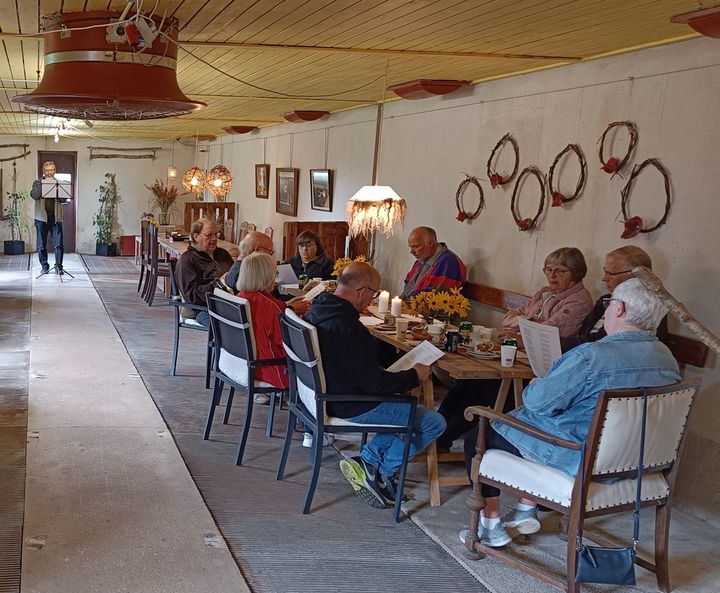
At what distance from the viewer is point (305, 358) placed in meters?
3.59

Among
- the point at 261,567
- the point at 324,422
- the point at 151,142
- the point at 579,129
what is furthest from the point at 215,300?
the point at 151,142

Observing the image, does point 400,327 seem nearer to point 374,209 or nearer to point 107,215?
point 374,209

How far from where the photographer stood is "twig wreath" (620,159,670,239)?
4328mm

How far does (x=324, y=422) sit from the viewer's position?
3627 mm

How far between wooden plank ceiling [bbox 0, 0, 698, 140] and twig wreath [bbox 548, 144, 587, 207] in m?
0.57

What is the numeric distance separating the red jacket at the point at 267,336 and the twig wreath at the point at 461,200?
7.55 ft

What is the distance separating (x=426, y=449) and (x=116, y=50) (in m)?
2.33

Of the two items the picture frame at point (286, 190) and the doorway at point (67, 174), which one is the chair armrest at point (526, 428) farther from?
the doorway at point (67, 174)

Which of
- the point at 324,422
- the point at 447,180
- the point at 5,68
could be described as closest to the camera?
the point at 324,422

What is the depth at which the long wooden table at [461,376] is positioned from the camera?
12.1 ft

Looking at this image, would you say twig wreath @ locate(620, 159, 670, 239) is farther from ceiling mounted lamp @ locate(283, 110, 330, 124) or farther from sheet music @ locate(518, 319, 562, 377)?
ceiling mounted lamp @ locate(283, 110, 330, 124)

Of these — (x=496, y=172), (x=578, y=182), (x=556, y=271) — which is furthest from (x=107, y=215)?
(x=556, y=271)

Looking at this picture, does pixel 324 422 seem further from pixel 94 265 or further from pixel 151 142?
pixel 151 142

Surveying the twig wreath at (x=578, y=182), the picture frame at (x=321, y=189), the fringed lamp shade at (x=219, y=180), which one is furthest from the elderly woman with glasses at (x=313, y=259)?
the fringed lamp shade at (x=219, y=180)
